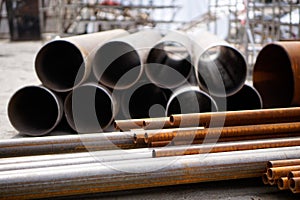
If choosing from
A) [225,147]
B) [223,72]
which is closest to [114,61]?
[223,72]

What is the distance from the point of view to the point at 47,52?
3381 mm

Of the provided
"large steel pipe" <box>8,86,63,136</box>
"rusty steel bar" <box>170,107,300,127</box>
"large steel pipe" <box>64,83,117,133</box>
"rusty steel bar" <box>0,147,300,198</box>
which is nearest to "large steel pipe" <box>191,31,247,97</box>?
"rusty steel bar" <box>170,107,300,127</box>

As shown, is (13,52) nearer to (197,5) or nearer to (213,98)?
(197,5)

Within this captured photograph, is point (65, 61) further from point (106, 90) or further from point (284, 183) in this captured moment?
point (284, 183)

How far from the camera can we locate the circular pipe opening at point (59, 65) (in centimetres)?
320

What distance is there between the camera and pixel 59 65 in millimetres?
3574

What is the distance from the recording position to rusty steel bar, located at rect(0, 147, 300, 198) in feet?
6.13

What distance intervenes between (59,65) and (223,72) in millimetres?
1776

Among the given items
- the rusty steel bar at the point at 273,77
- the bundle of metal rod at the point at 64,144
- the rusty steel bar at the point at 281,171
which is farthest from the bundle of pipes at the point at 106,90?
the rusty steel bar at the point at 281,171

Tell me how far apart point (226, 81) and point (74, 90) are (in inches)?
61.8

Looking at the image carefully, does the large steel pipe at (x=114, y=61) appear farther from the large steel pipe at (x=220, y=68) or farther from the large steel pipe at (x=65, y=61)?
the large steel pipe at (x=220, y=68)

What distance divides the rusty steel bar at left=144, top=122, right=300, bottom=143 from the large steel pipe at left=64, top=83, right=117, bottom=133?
0.85m

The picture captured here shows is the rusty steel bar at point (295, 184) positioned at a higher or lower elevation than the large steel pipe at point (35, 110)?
higher

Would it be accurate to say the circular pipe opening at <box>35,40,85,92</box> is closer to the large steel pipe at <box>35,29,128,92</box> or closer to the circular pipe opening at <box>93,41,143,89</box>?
the large steel pipe at <box>35,29,128,92</box>
